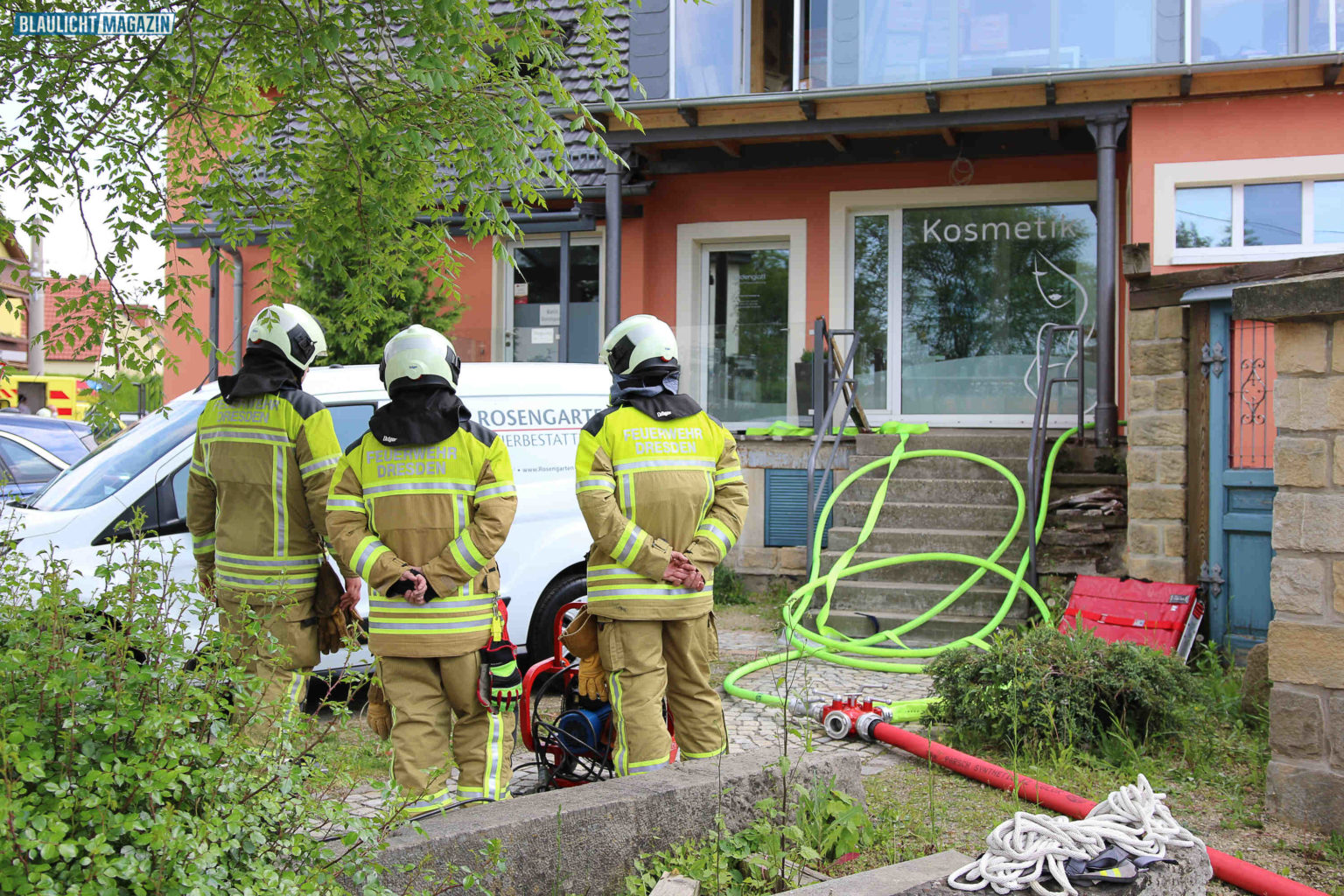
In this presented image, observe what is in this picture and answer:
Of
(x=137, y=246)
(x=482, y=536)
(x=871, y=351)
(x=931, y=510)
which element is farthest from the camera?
(x=871, y=351)

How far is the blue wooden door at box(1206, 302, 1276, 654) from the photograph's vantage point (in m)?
6.78

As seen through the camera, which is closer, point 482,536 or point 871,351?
point 482,536

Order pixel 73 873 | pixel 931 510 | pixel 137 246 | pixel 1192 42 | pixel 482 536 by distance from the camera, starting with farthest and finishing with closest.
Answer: pixel 1192 42, pixel 931 510, pixel 137 246, pixel 482 536, pixel 73 873

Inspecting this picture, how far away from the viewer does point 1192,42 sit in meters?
9.82

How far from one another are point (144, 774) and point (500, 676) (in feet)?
5.59

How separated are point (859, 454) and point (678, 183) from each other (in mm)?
4393

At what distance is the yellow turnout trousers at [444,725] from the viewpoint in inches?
153

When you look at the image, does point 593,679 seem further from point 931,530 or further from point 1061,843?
point 931,530

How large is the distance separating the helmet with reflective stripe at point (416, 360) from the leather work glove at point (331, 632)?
38.0 inches

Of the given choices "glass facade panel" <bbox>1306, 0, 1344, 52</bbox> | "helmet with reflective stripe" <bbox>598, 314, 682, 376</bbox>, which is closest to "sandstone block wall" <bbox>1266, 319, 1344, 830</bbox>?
"helmet with reflective stripe" <bbox>598, 314, 682, 376</bbox>

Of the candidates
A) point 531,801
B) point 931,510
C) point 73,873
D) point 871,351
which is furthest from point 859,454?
point 73,873

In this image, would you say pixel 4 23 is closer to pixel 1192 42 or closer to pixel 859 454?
pixel 859 454

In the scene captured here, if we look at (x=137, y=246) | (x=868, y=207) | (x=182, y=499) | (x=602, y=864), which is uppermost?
(x=868, y=207)

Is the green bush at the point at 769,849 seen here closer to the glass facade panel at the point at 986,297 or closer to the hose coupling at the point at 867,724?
the hose coupling at the point at 867,724
